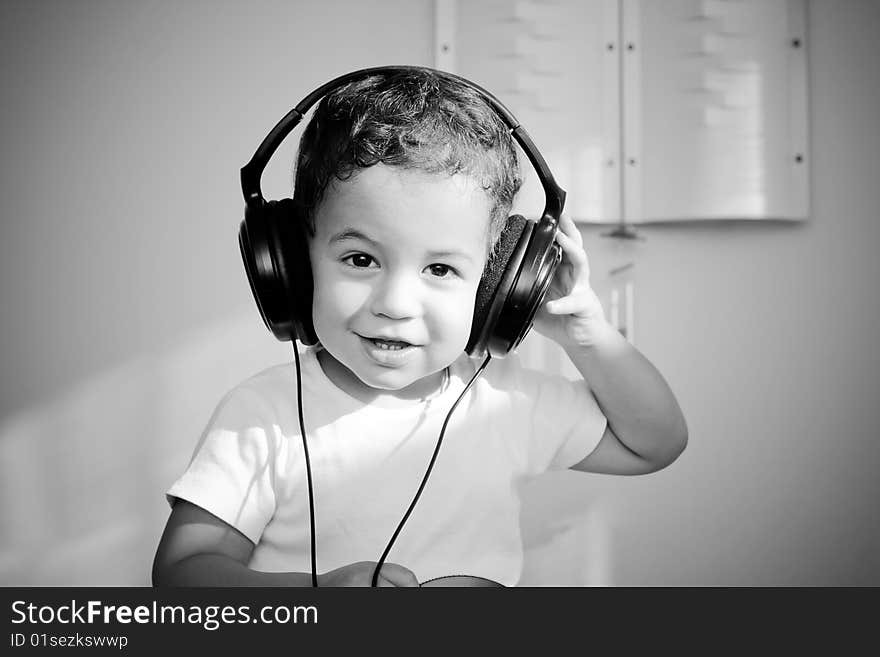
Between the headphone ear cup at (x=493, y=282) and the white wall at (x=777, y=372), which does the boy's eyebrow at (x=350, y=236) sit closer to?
the headphone ear cup at (x=493, y=282)

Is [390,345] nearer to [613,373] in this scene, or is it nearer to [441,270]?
[441,270]

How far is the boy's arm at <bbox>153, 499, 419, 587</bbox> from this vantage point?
2.65 ft

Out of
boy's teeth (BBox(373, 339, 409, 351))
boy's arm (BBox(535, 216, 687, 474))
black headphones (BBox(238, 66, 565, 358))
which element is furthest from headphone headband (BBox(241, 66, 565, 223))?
boy's teeth (BBox(373, 339, 409, 351))

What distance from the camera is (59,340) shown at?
1578 millimetres

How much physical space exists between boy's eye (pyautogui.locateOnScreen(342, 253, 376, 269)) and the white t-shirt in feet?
0.73

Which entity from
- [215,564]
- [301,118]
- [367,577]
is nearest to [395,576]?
[367,577]

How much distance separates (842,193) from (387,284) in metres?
1.16

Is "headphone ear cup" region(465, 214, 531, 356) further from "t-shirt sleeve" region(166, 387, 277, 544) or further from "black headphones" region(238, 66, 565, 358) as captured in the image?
"t-shirt sleeve" region(166, 387, 277, 544)

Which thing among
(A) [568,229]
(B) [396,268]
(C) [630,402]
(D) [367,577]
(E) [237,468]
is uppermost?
(A) [568,229]

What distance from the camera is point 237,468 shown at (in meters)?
0.94

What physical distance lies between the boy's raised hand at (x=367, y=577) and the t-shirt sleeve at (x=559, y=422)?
0.34 meters

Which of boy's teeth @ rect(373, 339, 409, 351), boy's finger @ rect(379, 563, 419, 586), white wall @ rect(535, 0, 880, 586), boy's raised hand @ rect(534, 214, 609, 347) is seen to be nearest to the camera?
boy's finger @ rect(379, 563, 419, 586)

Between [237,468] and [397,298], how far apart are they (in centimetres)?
→ 32
